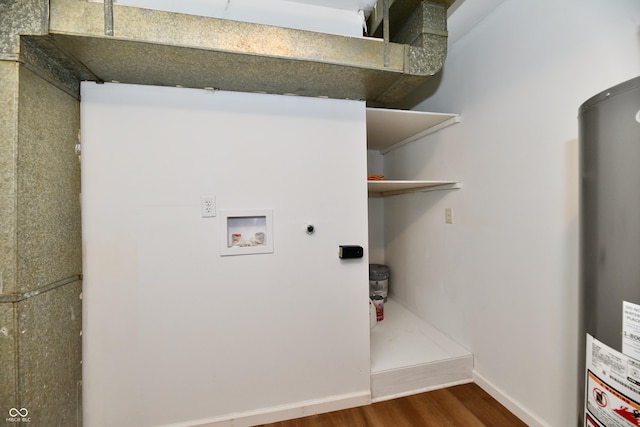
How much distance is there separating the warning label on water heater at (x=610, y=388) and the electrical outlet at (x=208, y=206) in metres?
1.72

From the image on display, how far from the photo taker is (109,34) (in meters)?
1.10

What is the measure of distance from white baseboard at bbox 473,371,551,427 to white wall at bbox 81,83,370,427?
853 mm

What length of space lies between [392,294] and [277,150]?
2.35m

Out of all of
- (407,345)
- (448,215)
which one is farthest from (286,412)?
(448,215)

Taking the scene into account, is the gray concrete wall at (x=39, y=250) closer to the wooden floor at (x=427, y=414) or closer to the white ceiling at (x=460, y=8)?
the wooden floor at (x=427, y=414)

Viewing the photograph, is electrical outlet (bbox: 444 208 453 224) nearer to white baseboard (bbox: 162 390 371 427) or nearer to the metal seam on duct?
white baseboard (bbox: 162 390 371 427)

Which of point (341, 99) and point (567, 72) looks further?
point (341, 99)

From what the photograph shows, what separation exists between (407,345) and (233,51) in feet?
7.61

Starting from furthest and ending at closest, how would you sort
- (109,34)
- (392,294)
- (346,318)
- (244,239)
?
(392,294)
(346,318)
(244,239)
(109,34)

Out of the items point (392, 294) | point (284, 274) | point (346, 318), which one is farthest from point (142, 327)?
point (392, 294)

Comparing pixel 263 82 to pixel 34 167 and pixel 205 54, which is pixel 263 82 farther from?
pixel 34 167

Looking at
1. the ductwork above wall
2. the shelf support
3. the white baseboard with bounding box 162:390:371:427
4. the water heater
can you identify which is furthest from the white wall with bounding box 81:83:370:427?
the water heater

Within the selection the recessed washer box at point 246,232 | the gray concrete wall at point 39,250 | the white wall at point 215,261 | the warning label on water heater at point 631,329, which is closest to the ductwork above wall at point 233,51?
the white wall at point 215,261

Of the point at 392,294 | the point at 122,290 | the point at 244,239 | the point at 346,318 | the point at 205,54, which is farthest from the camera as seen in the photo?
the point at 392,294
